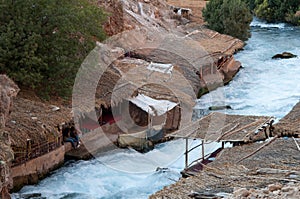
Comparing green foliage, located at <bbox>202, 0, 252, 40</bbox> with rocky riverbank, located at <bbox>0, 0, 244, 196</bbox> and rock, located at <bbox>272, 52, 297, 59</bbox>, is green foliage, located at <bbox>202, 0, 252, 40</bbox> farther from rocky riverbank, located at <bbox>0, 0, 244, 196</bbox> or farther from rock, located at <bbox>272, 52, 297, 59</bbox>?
rock, located at <bbox>272, 52, 297, 59</bbox>

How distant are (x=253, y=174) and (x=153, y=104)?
9.52 m

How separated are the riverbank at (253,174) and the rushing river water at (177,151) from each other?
2663 millimetres

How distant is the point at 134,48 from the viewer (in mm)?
26672

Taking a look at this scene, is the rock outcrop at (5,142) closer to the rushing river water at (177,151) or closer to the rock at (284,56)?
the rushing river water at (177,151)

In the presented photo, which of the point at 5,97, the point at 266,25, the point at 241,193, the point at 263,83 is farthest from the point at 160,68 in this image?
the point at 266,25

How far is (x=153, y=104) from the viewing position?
19.1 meters

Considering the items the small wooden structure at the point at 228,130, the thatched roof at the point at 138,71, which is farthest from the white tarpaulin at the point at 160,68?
the small wooden structure at the point at 228,130

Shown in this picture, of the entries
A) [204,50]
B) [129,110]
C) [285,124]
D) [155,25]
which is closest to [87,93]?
[129,110]

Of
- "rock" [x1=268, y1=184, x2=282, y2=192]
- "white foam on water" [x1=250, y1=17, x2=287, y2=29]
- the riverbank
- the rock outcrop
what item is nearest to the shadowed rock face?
the rock outcrop

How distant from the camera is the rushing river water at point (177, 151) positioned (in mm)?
15164

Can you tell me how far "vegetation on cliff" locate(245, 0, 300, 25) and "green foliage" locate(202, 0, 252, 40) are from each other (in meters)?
10.1

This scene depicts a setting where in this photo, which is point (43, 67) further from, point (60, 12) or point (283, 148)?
point (283, 148)

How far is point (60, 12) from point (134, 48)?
8478mm

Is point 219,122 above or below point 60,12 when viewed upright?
below
